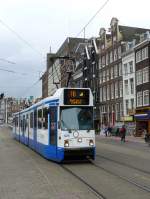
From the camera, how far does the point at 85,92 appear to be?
1928cm

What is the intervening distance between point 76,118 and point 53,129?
3.72ft

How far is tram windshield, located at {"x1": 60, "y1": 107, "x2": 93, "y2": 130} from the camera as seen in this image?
18688 mm

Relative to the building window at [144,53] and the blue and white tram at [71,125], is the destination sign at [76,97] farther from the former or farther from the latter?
the building window at [144,53]

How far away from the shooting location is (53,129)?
19.2 meters

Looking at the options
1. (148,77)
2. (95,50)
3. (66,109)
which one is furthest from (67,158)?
(95,50)

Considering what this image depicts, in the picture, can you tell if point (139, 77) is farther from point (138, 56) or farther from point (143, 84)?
point (138, 56)

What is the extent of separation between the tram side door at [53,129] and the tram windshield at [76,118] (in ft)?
1.50

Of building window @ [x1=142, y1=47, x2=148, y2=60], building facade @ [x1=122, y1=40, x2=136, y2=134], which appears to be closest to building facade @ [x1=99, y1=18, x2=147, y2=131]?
building facade @ [x1=122, y1=40, x2=136, y2=134]

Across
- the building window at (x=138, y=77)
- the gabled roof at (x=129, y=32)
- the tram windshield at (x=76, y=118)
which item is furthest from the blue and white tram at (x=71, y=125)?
the gabled roof at (x=129, y=32)

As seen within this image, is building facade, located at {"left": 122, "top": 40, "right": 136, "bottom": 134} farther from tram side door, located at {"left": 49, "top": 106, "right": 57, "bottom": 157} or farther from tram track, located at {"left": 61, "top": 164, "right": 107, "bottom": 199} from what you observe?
tram track, located at {"left": 61, "top": 164, "right": 107, "bottom": 199}

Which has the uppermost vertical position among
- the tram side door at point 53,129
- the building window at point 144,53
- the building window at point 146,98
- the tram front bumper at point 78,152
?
the building window at point 144,53

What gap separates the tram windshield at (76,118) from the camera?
1869 centimetres

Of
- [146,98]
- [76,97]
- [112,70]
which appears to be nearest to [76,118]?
[76,97]

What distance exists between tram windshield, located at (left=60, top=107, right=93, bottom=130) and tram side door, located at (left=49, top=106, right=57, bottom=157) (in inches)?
18.0
